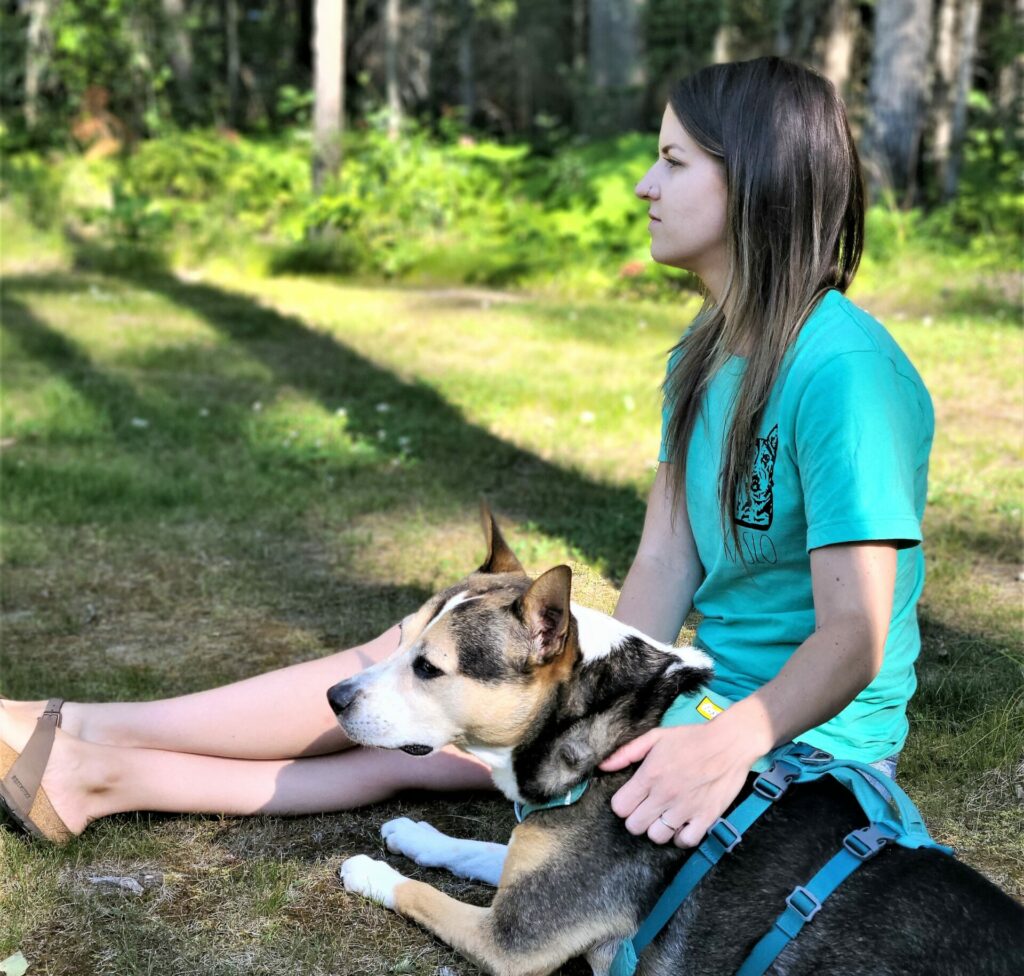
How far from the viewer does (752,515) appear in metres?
2.98

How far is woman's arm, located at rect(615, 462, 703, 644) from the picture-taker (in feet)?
11.2

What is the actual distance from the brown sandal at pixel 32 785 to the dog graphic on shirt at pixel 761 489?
209cm

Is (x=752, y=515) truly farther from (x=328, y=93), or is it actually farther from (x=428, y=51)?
(x=428, y=51)

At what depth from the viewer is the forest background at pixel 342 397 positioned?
3619 mm

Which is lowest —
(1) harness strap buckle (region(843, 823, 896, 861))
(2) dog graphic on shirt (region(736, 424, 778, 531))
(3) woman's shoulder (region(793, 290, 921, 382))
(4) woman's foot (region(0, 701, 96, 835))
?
(4) woman's foot (region(0, 701, 96, 835))

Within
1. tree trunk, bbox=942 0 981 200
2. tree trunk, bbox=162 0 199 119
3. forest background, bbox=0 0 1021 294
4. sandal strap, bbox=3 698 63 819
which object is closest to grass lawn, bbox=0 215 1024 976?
sandal strap, bbox=3 698 63 819

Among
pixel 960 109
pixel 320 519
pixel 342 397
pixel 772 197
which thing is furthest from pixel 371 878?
pixel 960 109

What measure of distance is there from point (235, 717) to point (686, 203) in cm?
202

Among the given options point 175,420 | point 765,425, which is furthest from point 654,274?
point 765,425

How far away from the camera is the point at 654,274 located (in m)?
12.8

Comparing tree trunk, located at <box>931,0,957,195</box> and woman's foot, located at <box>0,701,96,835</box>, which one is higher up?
tree trunk, located at <box>931,0,957,195</box>

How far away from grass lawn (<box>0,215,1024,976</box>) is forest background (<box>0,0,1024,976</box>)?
0.02 m

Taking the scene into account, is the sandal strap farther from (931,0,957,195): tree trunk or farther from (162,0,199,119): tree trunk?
(162,0,199,119): tree trunk

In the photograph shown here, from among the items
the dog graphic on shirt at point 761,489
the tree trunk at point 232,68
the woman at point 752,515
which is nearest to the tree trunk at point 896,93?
the woman at point 752,515
